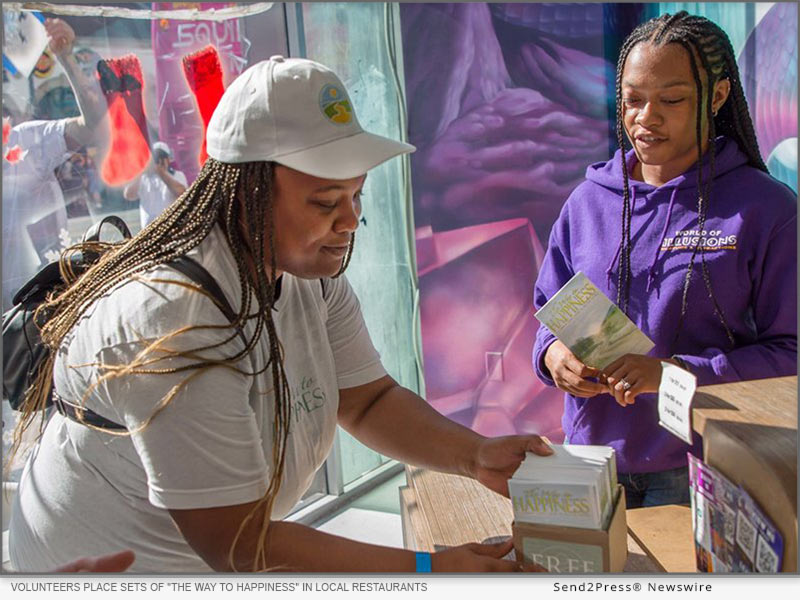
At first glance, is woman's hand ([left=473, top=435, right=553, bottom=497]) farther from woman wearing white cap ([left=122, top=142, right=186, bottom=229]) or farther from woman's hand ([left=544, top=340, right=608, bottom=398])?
woman wearing white cap ([left=122, top=142, right=186, bottom=229])

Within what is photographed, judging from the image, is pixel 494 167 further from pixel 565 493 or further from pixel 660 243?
pixel 565 493

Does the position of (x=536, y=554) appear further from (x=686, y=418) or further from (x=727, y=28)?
(x=727, y=28)

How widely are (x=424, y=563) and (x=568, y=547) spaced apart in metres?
0.22

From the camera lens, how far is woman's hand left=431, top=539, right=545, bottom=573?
3.83ft

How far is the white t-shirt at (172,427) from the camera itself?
1117 millimetres

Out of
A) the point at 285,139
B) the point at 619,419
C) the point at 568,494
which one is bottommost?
the point at 619,419

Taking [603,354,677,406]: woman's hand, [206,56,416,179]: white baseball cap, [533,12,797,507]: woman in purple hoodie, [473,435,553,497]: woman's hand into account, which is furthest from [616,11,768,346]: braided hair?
[206,56,416,179]: white baseball cap

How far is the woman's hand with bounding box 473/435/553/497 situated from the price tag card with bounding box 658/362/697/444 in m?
0.22

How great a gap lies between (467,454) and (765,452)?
0.56 metres

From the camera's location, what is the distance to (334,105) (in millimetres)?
1262

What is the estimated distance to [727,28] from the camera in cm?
175

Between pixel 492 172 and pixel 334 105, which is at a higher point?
pixel 334 105

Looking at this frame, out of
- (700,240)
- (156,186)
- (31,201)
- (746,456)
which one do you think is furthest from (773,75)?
(31,201)

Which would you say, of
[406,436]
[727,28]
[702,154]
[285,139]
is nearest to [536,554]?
[406,436]
